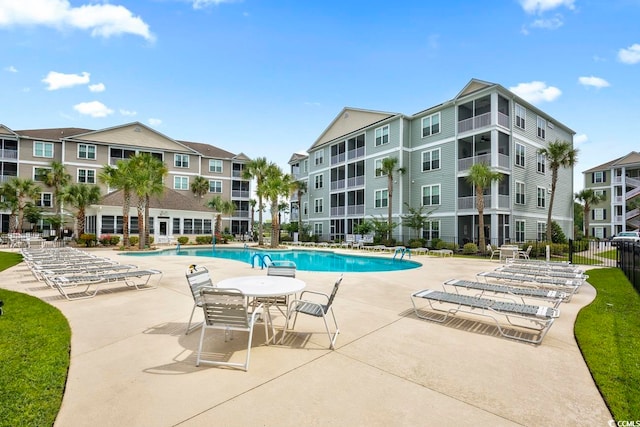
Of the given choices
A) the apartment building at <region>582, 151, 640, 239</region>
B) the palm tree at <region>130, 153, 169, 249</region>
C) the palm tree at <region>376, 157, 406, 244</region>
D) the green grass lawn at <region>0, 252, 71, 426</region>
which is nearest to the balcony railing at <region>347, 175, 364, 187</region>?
the palm tree at <region>376, 157, 406, 244</region>

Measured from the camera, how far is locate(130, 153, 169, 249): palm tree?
23.5 m

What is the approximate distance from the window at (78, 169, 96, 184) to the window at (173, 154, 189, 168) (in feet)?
28.0

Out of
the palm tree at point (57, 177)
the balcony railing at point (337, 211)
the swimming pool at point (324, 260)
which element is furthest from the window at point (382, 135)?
Answer: the palm tree at point (57, 177)

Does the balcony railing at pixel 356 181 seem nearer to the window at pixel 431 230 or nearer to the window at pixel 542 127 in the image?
the window at pixel 431 230

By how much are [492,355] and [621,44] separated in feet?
68.4

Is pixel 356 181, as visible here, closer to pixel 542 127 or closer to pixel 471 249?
pixel 471 249

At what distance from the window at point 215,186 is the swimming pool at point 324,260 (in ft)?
53.9

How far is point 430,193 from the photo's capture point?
2658 centimetres

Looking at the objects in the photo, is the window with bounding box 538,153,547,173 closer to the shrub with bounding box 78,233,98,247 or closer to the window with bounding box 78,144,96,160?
the shrub with bounding box 78,233,98,247

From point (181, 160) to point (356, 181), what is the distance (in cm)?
2279

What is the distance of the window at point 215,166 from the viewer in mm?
42312

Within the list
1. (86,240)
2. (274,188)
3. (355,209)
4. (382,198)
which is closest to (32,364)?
(274,188)

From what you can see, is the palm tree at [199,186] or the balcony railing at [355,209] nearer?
the balcony railing at [355,209]

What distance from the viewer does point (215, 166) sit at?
42.6 metres
